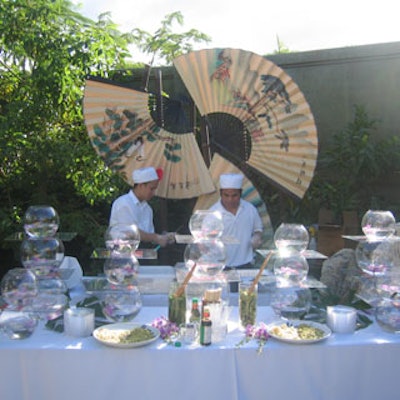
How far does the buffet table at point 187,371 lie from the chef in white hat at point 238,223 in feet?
4.52

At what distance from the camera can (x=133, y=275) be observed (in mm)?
2102

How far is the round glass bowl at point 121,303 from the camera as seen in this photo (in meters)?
2.03

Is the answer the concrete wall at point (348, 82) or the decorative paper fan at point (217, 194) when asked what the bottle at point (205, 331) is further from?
the concrete wall at point (348, 82)

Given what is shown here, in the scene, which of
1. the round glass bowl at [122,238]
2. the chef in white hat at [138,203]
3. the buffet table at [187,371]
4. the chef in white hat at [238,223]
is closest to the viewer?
the buffet table at [187,371]

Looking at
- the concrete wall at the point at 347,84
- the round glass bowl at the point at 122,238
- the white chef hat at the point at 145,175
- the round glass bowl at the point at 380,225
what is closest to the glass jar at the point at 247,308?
the round glass bowl at the point at 122,238

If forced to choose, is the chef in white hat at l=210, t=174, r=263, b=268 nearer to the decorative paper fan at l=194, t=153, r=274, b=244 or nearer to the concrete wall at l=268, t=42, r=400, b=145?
the decorative paper fan at l=194, t=153, r=274, b=244

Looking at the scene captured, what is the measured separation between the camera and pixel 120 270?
6.79 ft

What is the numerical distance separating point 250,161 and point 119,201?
0.98 m

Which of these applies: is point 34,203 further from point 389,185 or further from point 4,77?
point 389,185

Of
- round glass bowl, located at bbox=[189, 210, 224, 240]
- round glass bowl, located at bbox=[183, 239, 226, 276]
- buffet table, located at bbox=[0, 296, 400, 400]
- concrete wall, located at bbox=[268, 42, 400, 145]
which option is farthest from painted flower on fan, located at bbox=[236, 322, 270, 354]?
concrete wall, located at bbox=[268, 42, 400, 145]

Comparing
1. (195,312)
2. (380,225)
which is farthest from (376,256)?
(195,312)

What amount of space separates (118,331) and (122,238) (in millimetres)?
447

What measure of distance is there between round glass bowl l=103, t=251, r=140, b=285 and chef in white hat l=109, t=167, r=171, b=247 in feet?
2.80

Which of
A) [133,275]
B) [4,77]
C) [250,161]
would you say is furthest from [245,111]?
[4,77]
